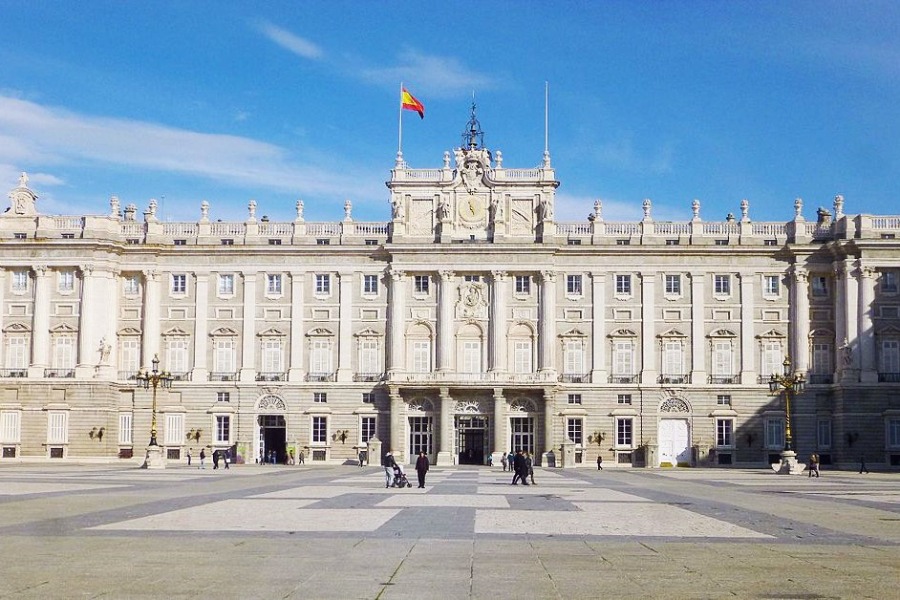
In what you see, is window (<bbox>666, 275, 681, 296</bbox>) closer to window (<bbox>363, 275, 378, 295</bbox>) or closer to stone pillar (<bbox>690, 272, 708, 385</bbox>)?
stone pillar (<bbox>690, 272, 708, 385</bbox>)

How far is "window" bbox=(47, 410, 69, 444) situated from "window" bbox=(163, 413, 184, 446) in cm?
615

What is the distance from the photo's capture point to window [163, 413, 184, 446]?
7388 cm

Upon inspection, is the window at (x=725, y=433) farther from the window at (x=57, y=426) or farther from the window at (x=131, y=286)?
the window at (x=57, y=426)

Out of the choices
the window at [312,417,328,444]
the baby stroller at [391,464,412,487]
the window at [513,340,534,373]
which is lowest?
the baby stroller at [391,464,412,487]

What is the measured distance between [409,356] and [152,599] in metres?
60.1

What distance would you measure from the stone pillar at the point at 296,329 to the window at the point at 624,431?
20.6 metres

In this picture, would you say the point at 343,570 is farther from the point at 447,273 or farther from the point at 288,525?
the point at 447,273

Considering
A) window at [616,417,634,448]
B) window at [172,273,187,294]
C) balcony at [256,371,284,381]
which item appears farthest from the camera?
window at [172,273,187,294]

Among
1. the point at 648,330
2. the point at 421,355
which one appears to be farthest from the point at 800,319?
the point at 421,355

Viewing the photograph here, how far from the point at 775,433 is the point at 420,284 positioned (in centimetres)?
2442

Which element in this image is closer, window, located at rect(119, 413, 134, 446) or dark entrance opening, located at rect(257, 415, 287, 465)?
window, located at rect(119, 413, 134, 446)

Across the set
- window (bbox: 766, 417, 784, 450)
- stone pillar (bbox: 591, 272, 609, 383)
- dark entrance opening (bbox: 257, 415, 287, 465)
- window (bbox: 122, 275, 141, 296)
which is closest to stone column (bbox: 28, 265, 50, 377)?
window (bbox: 122, 275, 141, 296)

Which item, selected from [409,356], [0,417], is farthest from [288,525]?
[0,417]

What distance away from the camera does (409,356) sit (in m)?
73.9
